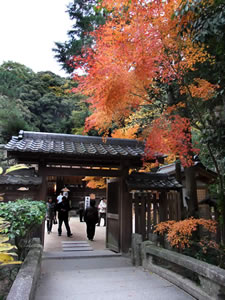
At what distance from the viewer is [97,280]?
5641mm

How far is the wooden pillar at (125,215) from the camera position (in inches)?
345

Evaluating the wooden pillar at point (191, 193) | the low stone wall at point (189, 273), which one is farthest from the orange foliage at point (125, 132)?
the low stone wall at point (189, 273)

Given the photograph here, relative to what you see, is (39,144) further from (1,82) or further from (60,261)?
(1,82)

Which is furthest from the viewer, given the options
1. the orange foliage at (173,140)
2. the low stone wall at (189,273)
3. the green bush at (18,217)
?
the orange foliage at (173,140)

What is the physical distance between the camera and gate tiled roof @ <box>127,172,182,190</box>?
859cm

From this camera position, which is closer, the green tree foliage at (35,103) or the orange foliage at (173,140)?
the orange foliage at (173,140)

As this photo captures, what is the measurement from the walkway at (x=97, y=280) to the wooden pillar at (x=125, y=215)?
0.53m

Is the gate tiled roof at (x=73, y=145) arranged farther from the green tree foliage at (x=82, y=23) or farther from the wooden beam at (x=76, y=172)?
the green tree foliage at (x=82, y=23)

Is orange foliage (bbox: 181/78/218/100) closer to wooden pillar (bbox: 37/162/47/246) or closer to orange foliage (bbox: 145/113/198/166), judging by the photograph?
orange foliage (bbox: 145/113/198/166)

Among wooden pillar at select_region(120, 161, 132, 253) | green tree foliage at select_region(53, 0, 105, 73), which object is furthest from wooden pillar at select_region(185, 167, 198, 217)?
green tree foliage at select_region(53, 0, 105, 73)

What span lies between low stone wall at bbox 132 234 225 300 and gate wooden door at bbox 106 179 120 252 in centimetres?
195

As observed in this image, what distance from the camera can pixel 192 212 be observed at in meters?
7.61

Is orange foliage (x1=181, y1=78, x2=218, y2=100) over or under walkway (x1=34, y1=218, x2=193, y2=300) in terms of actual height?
over

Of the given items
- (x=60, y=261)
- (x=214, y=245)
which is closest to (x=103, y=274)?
(x=60, y=261)
